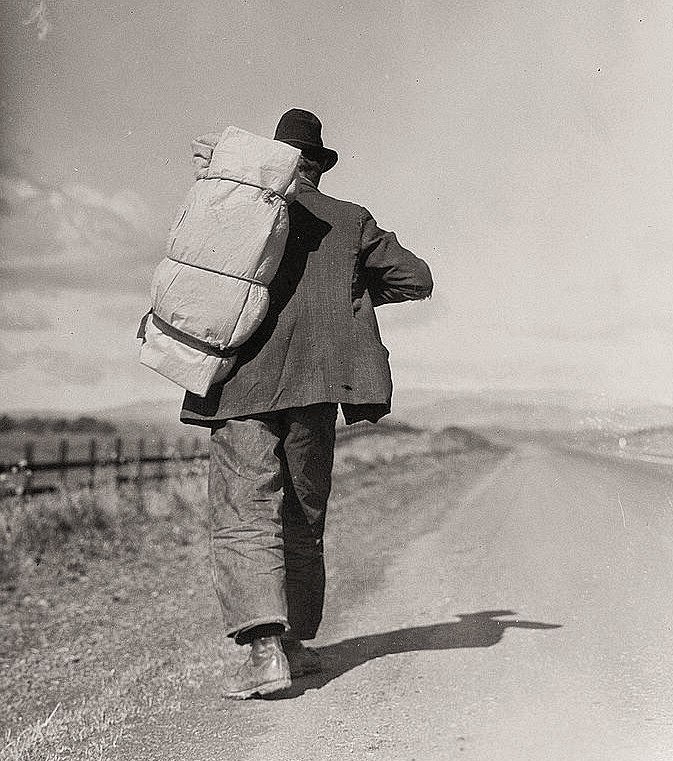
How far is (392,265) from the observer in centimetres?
318

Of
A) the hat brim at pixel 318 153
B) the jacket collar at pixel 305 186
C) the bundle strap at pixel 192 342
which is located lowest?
the bundle strap at pixel 192 342

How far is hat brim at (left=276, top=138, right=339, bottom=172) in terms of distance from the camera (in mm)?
3189

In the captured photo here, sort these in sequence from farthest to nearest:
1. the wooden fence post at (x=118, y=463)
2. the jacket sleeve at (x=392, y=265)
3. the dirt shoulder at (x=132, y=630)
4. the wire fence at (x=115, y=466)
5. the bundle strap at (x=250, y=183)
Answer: the wooden fence post at (x=118, y=463)
the wire fence at (x=115, y=466)
the jacket sleeve at (x=392, y=265)
the dirt shoulder at (x=132, y=630)
the bundle strap at (x=250, y=183)

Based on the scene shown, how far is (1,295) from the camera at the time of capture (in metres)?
Answer: 5.05

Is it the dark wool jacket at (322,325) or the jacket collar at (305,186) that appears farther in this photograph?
the jacket collar at (305,186)

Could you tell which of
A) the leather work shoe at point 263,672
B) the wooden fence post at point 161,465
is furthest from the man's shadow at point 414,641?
the wooden fence post at point 161,465

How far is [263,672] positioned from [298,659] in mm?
358

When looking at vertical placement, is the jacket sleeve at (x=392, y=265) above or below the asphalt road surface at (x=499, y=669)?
above

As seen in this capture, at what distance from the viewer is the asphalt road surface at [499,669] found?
258 cm

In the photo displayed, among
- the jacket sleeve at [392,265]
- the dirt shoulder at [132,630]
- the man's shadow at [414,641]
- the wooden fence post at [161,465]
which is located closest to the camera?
the dirt shoulder at [132,630]

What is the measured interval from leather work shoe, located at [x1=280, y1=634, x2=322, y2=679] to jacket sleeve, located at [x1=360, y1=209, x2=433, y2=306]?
119 cm

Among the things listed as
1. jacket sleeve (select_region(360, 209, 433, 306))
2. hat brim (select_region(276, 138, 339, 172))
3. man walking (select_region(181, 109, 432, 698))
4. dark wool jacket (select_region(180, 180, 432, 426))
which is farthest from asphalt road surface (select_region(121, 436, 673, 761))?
hat brim (select_region(276, 138, 339, 172))

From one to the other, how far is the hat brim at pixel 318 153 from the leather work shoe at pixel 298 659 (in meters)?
1.58

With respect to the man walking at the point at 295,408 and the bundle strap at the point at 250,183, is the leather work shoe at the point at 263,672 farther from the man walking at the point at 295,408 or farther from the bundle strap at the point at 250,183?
the bundle strap at the point at 250,183
